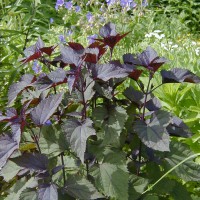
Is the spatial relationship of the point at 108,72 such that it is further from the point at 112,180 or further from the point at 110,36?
the point at 112,180

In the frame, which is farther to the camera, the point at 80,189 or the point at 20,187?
the point at 20,187

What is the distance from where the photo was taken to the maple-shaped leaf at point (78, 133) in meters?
1.86

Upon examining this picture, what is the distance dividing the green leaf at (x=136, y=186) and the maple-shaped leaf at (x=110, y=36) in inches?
20.6

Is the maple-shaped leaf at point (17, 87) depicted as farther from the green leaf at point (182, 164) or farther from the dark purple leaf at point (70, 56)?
the green leaf at point (182, 164)

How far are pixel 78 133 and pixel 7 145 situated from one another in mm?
260

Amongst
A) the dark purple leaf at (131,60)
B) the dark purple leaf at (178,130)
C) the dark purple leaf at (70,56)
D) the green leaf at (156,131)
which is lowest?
the dark purple leaf at (178,130)

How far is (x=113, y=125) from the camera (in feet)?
6.53

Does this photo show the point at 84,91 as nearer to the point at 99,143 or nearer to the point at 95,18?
the point at 99,143

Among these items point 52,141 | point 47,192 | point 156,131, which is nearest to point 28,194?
point 47,192

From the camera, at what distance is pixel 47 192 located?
6.18 ft

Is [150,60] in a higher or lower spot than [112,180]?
higher

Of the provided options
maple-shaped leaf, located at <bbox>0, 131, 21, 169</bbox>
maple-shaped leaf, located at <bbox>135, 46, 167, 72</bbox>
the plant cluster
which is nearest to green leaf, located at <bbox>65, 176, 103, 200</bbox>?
the plant cluster

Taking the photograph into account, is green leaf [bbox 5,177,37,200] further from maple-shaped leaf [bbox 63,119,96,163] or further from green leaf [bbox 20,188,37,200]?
maple-shaped leaf [bbox 63,119,96,163]

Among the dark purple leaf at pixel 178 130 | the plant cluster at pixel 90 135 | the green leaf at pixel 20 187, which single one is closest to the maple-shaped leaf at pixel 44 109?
the plant cluster at pixel 90 135
